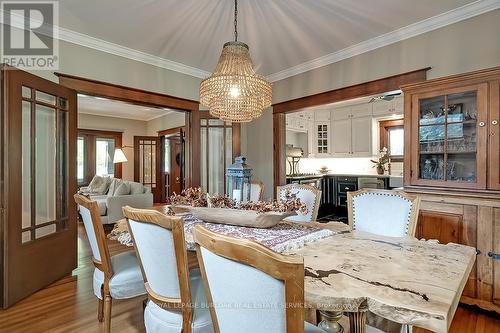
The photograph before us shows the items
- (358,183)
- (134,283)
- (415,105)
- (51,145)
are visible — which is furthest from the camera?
(358,183)

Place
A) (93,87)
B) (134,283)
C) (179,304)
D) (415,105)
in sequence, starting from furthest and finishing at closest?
(93,87), (415,105), (134,283), (179,304)

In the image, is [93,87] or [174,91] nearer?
[93,87]

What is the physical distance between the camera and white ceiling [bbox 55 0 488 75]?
232 cm

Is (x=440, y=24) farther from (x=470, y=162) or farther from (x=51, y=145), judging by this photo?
(x=51, y=145)

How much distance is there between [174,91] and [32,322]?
9.84 ft

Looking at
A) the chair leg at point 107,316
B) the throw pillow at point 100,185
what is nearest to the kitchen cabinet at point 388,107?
the chair leg at point 107,316

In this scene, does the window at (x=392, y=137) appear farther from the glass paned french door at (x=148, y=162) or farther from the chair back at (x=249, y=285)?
the glass paned french door at (x=148, y=162)

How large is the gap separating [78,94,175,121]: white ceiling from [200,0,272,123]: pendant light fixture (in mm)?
4510

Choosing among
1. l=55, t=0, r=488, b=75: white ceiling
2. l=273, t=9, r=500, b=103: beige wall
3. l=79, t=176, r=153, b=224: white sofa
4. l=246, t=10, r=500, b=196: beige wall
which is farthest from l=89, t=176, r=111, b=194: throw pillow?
l=273, t=9, r=500, b=103: beige wall

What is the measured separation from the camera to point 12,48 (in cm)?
254

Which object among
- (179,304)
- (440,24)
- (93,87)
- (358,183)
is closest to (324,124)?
(358,183)

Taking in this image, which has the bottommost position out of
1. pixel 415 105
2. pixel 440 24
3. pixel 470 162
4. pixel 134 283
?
pixel 134 283

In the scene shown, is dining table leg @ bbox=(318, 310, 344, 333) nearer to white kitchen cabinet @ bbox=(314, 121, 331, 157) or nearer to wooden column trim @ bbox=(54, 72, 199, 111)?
wooden column trim @ bbox=(54, 72, 199, 111)

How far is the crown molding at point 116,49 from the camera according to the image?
278 cm
